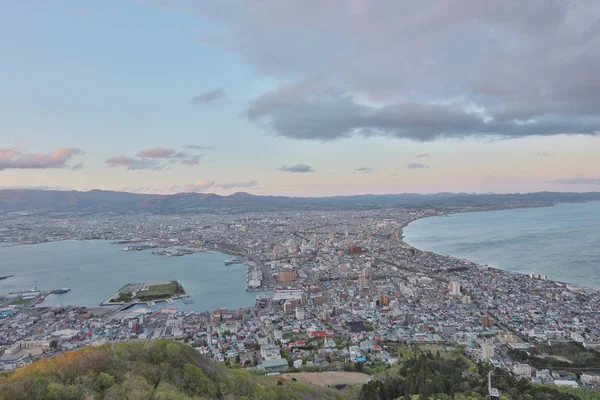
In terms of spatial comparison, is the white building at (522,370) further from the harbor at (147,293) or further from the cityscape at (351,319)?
the harbor at (147,293)

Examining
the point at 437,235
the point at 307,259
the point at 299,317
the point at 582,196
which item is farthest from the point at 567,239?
the point at 582,196

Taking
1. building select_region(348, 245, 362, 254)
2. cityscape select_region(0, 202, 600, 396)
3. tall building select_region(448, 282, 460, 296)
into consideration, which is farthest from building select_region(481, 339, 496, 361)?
building select_region(348, 245, 362, 254)

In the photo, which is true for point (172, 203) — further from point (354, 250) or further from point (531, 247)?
point (531, 247)

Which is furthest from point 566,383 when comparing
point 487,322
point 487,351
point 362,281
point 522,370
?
point 362,281

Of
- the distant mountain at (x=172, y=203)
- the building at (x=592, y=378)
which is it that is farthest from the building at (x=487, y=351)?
the distant mountain at (x=172, y=203)

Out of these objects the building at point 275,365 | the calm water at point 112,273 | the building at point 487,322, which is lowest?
the calm water at point 112,273

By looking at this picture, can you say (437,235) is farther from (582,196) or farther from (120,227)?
(582,196)
